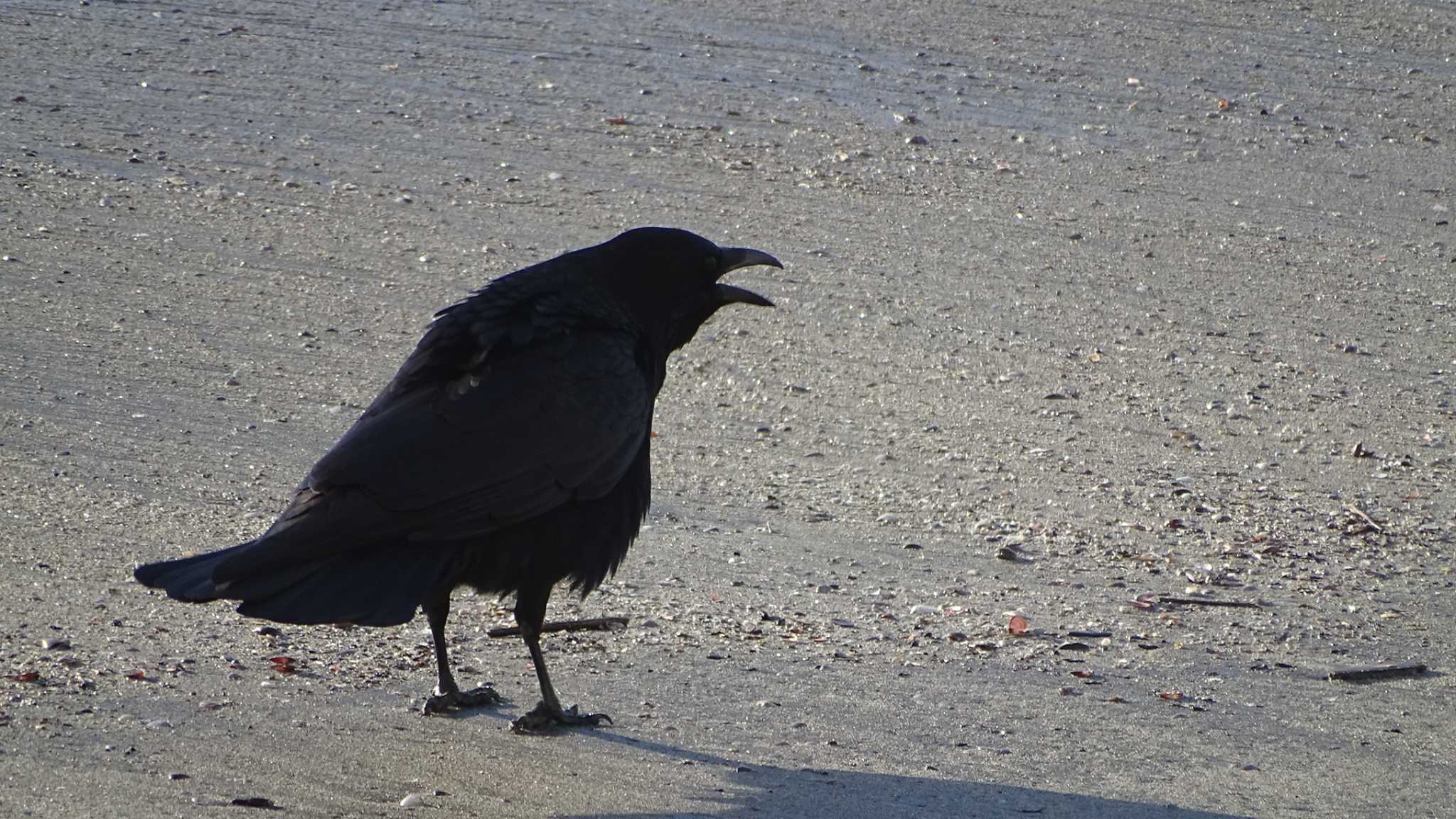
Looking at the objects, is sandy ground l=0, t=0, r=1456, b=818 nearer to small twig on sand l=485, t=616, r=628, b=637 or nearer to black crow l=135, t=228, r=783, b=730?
small twig on sand l=485, t=616, r=628, b=637

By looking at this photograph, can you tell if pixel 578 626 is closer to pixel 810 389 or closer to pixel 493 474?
pixel 493 474

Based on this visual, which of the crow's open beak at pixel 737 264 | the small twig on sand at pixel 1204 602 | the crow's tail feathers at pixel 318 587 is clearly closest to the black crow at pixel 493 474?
the crow's tail feathers at pixel 318 587

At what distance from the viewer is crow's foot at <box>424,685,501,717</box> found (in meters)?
4.77

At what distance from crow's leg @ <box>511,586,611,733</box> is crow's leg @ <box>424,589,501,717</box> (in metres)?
0.15

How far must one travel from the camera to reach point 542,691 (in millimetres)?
4805

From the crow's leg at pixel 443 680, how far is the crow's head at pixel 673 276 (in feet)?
3.81

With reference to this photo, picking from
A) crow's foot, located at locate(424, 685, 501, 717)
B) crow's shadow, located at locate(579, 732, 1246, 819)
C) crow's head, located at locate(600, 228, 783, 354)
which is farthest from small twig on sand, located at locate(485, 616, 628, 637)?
crow's shadow, located at locate(579, 732, 1246, 819)

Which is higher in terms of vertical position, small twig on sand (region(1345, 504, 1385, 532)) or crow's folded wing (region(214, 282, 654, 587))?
crow's folded wing (region(214, 282, 654, 587))

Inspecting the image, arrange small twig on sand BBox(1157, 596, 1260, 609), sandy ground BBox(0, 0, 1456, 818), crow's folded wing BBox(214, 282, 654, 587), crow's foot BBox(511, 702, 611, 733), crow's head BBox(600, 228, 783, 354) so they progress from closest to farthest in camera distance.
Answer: crow's folded wing BBox(214, 282, 654, 587) < sandy ground BBox(0, 0, 1456, 818) < crow's foot BBox(511, 702, 611, 733) < crow's head BBox(600, 228, 783, 354) < small twig on sand BBox(1157, 596, 1260, 609)

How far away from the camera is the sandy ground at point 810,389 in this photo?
4.62 meters

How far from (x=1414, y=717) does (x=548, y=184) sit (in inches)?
270

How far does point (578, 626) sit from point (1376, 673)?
8.09ft

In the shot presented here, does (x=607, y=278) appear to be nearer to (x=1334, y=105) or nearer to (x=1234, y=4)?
(x=1334, y=105)

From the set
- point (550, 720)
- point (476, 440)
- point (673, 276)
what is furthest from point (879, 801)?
point (673, 276)
